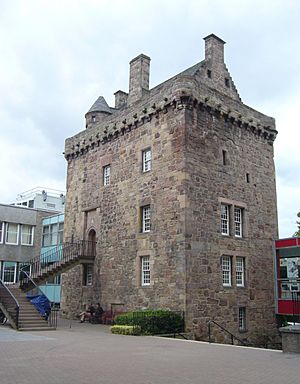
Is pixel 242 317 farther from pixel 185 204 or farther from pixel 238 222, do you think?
pixel 185 204

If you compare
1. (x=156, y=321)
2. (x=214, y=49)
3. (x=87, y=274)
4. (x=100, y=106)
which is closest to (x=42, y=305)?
(x=87, y=274)

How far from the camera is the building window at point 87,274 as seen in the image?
26.0m

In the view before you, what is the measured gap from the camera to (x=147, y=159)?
76.2 feet

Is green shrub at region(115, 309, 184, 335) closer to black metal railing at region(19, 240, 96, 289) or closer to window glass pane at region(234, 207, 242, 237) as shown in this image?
window glass pane at region(234, 207, 242, 237)

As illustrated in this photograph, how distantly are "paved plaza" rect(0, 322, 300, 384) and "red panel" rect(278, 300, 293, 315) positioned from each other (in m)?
9.78

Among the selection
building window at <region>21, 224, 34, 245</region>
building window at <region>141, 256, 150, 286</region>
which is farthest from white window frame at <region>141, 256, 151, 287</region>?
building window at <region>21, 224, 34, 245</region>

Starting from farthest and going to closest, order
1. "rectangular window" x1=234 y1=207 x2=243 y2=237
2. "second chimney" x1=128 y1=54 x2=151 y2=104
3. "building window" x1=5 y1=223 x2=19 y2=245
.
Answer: "building window" x1=5 y1=223 x2=19 y2=245 < "second chimney" x1=128 y1=54 x2=151 y2=104 < "rectangular window" x1=234 y1=207 x2=243 y2=237

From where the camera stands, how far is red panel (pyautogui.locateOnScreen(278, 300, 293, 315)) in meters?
23.0

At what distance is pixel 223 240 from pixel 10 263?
71.0 ft

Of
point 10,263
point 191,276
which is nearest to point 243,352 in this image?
point 191,276

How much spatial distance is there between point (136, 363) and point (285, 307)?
48.8 feet

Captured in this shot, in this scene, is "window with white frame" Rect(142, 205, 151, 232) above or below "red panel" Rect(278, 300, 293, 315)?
above

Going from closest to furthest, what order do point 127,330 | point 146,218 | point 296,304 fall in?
point 127,330
point 296,304
point 146,218

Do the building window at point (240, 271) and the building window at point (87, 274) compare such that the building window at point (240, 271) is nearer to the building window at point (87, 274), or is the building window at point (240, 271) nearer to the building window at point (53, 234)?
the building window at point (87, 274)
